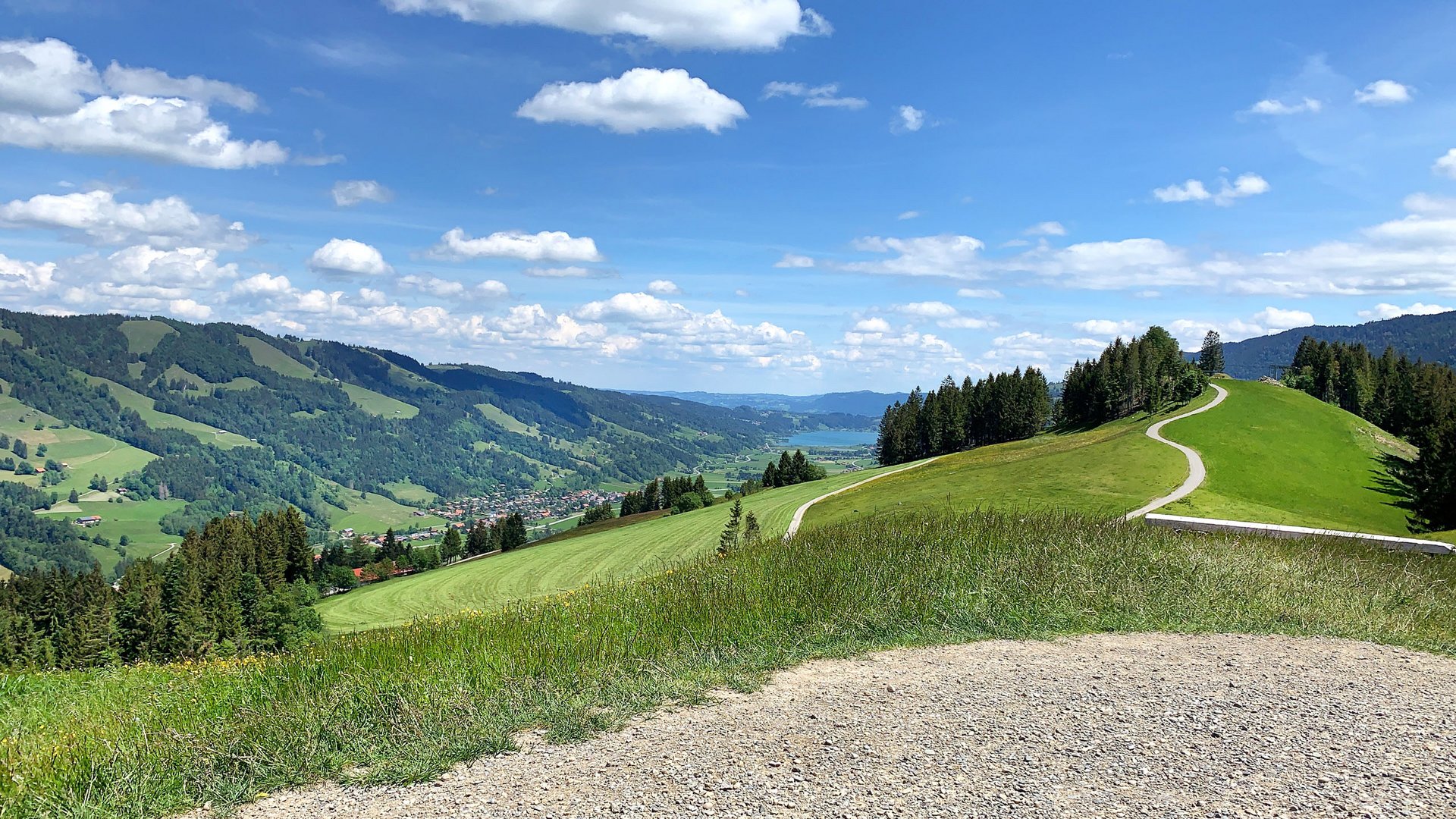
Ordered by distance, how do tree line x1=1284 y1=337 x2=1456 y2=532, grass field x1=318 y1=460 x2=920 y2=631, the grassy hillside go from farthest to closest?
grass field x1=318 y1=460 x2=920 y2=631 < tree line x1=1284 y1=337 x2=1456 y2=532 < the grassy hillside

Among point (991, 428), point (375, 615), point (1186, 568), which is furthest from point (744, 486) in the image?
point (1186, 568)

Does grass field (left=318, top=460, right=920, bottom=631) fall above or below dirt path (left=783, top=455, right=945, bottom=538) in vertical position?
below

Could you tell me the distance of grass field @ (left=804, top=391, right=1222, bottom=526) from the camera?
37750 millimetres

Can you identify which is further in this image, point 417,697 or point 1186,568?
point 1186,568

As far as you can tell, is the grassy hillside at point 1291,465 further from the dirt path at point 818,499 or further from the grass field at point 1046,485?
the dirt path at point 818,499

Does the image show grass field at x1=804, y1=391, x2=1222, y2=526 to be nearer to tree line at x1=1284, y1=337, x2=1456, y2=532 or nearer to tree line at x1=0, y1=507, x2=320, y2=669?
tree line at x1=1284, y1=337, x2=1456, y2=532

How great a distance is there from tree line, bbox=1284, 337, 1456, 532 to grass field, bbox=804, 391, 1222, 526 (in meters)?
13.6

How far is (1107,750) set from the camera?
6.48 metres

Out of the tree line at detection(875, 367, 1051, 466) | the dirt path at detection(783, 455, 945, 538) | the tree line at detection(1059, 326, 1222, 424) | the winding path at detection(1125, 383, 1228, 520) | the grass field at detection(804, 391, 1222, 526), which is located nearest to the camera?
the winding path at detection(1125, 383, 1228, 520)

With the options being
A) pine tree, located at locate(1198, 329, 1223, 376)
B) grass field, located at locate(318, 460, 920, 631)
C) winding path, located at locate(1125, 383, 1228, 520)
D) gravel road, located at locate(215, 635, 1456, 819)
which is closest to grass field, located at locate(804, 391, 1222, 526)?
winding path, located at locate(1125, 383, 1228, 520)

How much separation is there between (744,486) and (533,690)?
10791cm

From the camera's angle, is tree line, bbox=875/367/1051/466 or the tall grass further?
tree line, bbox=875/367/1051/466

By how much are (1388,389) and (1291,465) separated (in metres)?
80.1

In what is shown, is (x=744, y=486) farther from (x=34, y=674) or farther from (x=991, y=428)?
(x=34, y=674)
